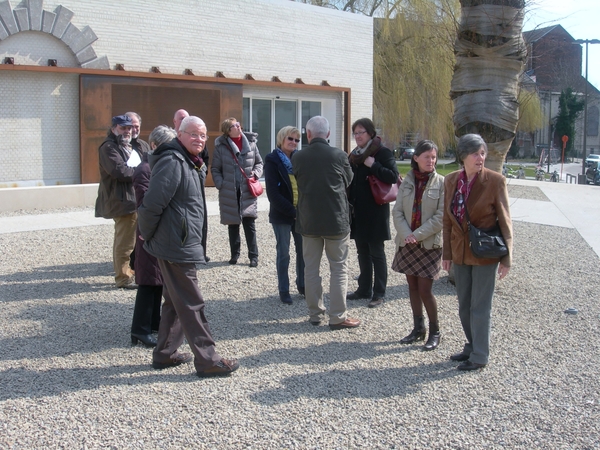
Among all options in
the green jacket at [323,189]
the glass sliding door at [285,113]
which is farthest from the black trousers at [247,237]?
A: the glass sliding door at [285,113]

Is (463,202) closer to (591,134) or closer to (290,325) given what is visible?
(290,325)

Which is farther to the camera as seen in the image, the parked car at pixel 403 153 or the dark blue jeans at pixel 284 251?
the parked car at pixel 403 153

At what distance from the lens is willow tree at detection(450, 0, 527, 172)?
753cm

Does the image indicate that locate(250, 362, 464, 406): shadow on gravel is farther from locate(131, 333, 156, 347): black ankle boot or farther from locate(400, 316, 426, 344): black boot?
locate(131, 333, 156, 347): black ankle boot

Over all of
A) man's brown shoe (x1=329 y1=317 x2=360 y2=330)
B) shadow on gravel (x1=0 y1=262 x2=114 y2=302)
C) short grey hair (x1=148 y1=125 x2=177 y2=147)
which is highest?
short grey hair (x1=148 y1=125 x2=177 y2=147)

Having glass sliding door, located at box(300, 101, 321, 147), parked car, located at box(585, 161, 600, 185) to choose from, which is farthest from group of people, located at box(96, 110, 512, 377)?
parked car, located at box(585, 161, 600, 185)

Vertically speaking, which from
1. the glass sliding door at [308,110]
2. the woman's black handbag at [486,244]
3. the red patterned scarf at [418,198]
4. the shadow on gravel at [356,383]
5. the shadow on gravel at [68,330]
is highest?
the glass sliding door at [308,110]

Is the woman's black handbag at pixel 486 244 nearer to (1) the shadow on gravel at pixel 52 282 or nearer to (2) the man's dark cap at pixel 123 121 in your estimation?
(2) the man's dark cap at pixel 123 121

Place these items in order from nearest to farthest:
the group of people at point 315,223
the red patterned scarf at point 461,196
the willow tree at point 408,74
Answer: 1. the group of people at point 315,223
2. the red patterned scarf at point 461,196
3. the willow tree at point 408,74

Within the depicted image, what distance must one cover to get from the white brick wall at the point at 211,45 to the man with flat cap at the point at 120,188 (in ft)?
29.4

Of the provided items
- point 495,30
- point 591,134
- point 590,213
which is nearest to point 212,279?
point 495,30

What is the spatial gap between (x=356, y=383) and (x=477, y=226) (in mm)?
1443

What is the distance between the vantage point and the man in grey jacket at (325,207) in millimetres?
5734

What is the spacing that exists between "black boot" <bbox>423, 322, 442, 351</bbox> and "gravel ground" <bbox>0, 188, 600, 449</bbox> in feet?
0.27
